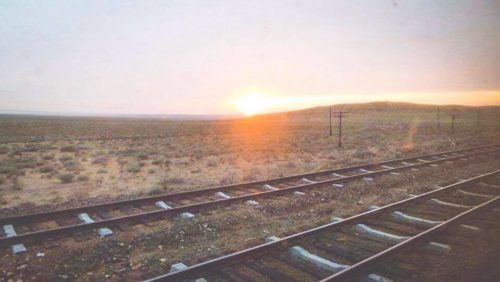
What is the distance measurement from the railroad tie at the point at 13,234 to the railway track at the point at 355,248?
123 inches

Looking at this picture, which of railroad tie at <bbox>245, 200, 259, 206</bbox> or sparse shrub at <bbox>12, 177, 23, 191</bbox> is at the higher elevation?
railroad tie at <bbox>245, 200, 259, 206</bbox>

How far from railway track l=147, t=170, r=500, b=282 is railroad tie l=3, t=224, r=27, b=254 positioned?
314cm

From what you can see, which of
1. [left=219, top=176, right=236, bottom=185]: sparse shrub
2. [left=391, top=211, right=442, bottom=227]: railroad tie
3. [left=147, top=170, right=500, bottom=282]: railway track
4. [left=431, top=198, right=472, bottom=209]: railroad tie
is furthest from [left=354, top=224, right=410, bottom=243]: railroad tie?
[left=219, top=176, right=236, bottom=185]: sparse shrub

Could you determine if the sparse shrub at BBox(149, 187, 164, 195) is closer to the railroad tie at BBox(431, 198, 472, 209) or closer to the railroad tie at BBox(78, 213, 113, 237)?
the railroad tie at BBox(78, 213, 113, 237)

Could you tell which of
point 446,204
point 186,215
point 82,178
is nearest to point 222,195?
point 186,215

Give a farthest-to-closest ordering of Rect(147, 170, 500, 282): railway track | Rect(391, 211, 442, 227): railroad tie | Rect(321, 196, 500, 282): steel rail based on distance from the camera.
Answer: Rect(391, 211, 442, 227): railroad tie
Rect(147, 170, 500, 282): railway track
Rect(321, 196, 500, 282): steel rail

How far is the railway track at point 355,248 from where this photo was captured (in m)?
5.78

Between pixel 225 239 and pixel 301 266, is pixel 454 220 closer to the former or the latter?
pixel 301 266

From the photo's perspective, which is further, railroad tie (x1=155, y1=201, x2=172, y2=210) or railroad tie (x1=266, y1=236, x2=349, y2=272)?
railroad tie (x1=155, y1=201, x2=172, y2=210)

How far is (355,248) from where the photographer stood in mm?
6938

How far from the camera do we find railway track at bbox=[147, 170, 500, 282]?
578cm

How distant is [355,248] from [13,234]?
6826 mm

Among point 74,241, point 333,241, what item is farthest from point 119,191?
point 333,241

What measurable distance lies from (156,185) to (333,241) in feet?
27.7
